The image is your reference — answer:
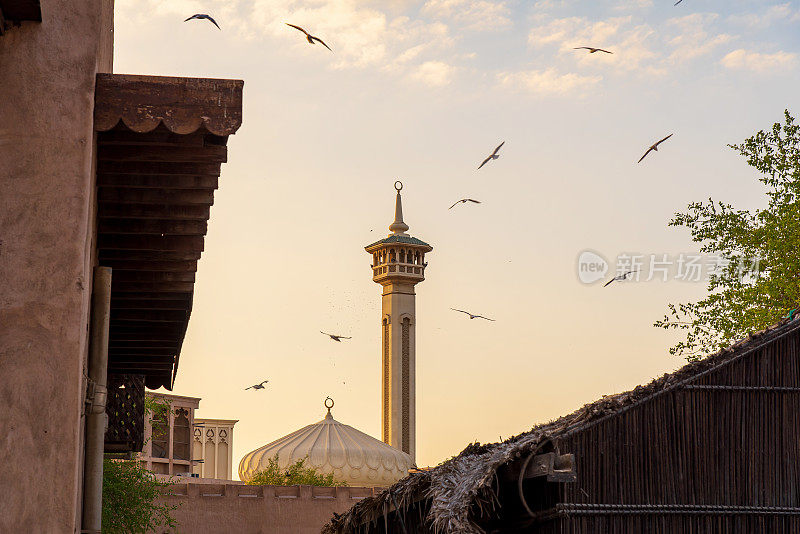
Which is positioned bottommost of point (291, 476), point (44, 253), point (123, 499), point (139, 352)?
point (123, 499)

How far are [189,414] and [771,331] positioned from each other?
44406mm

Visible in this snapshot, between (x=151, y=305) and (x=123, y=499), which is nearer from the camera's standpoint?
(x=151, y=305)

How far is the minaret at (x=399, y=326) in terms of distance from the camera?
54656mm

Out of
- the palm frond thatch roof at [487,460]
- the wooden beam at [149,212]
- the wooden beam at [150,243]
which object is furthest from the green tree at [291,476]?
the wooden beam at [149,212]

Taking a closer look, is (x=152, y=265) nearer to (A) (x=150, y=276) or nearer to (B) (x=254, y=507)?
(A) (x=150, y=276)

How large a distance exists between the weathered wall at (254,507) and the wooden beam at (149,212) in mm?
31102

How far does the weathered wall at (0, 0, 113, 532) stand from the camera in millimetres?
4246

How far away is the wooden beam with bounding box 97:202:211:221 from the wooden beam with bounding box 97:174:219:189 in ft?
1.22

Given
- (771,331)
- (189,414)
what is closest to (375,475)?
(189,414)

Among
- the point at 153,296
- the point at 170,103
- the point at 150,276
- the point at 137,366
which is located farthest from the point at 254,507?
the point at 170,103

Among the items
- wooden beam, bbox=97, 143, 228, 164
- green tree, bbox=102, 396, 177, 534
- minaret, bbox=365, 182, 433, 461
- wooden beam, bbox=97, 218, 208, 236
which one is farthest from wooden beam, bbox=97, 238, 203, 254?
minaret, bbox=365, 182, 433, 461

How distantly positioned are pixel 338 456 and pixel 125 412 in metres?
37.7

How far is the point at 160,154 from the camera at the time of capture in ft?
17.4

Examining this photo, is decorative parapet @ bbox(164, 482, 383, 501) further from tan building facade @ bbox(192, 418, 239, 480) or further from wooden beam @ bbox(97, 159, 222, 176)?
wooden beam @ bbox(97, 159, 222, 176)
